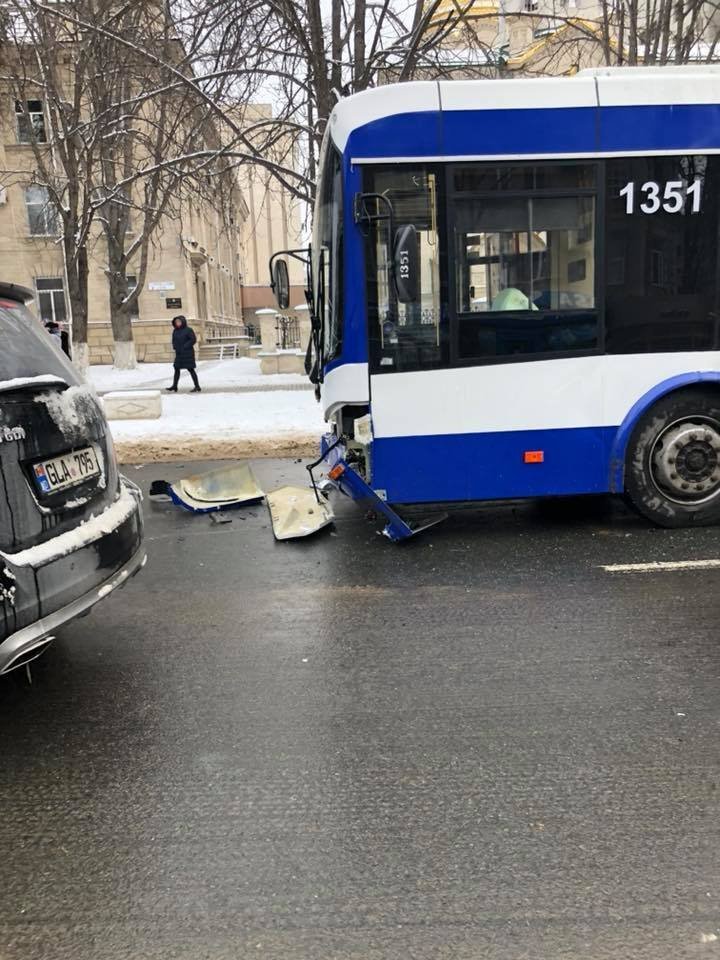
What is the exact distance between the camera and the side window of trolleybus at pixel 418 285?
525cm

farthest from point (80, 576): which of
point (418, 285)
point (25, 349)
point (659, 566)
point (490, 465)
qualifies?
point (659, 566)

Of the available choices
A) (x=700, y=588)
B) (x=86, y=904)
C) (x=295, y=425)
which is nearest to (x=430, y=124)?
(x=700, y=588)

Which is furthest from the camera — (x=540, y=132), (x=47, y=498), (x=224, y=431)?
(x=224, y=431)

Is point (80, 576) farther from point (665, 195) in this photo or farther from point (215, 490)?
point (665, 195)

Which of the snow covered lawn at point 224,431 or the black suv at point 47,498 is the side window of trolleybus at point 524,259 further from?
the snow covered lawn at point 224,431

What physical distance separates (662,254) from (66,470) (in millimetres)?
4584

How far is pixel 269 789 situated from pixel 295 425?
8986 millimetres

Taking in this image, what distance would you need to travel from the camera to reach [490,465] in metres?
5.61

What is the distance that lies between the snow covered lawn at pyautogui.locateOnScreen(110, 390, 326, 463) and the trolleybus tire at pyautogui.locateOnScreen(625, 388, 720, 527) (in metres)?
5.17

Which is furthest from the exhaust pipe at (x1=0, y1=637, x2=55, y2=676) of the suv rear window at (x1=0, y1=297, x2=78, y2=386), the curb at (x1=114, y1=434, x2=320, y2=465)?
the curb at (x1=114, y1=434, x2=320, y2=465)

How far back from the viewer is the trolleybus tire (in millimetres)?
5684

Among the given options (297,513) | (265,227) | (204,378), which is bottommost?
(297,513)

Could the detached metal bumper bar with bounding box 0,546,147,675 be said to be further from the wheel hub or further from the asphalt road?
the wheel hub

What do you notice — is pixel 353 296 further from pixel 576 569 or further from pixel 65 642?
pixel 65 642
